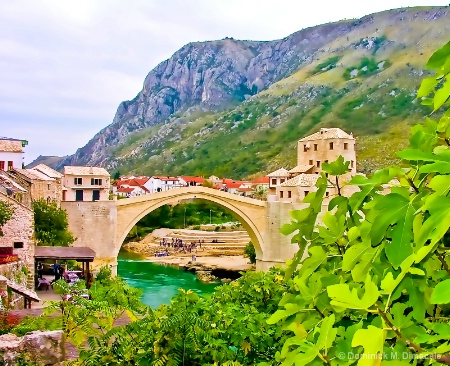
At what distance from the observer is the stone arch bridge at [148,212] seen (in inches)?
914

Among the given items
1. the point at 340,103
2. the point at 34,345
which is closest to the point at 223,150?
the point at 340,103

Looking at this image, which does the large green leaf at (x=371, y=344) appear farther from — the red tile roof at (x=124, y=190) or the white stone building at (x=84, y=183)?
the red tile roof at (x=124, y=190)

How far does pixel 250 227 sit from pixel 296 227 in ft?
82.5

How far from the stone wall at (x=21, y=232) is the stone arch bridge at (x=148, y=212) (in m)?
7.72

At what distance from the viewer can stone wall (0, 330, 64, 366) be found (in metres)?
4.43

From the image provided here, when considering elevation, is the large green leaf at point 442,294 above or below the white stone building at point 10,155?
below

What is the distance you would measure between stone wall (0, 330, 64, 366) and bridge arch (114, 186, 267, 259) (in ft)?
64.4

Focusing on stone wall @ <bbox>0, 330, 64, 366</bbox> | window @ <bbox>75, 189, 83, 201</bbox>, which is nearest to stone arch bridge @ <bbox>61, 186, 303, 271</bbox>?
window @ <bbox>75, 189, 83, 201</bbox>

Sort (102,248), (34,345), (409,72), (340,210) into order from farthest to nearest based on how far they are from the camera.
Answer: (409,72) → (102,248) → (34,345) → (340,210)

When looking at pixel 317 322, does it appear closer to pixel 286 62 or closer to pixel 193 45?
pixel 286 62

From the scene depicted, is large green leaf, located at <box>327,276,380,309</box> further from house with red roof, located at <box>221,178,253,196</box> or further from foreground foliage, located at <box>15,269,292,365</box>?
house with red roof, located at <box>221,178,253,196</box>

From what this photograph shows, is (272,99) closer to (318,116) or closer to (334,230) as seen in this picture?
(318,116)

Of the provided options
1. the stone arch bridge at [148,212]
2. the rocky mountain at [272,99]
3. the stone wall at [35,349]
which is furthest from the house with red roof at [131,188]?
the stone wall at [35,349]

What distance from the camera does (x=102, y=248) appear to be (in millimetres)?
23766
